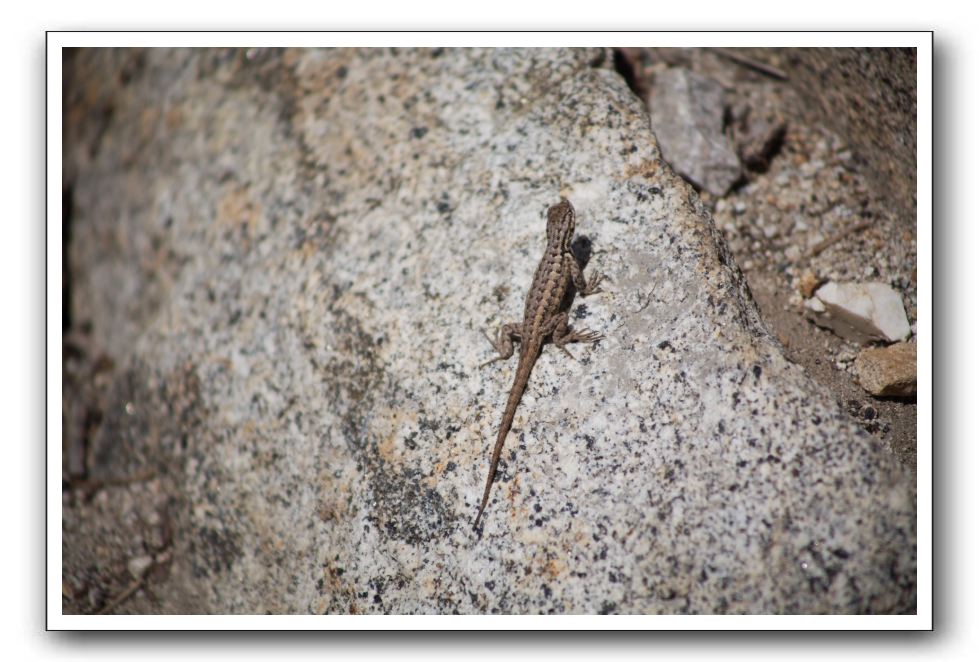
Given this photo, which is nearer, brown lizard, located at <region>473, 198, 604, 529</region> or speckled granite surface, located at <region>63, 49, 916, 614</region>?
speckled granite surface, located at <region>63, 49, 916, 614</region>

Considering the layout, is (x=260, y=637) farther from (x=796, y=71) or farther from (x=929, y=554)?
(x=796, y=71)

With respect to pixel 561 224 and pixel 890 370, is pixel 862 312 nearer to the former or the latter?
pixel 890 370

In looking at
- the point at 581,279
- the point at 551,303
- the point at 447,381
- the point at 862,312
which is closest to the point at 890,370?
the point at 862,312

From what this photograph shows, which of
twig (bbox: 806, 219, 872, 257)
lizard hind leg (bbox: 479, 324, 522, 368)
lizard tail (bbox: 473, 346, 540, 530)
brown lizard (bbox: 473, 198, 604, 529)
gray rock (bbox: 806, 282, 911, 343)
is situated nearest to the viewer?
lizard tail (bbox: 473, 346, 540, 530)

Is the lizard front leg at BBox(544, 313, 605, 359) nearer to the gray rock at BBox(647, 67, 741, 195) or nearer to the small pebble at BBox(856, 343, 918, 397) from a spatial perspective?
the gray rock at BBox(647, 67, 741, 195)

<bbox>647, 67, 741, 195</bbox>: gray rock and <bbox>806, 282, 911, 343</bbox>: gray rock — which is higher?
<bbox>647, 67, 741, 195</bbox>: gray rock

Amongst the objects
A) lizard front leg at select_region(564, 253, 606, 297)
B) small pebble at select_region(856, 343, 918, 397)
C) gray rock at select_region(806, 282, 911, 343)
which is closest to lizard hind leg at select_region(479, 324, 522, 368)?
lizard front leg at select_region(564, 253, 606, 297)

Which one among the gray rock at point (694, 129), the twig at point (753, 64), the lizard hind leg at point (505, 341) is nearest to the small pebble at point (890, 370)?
the gray rock at point (694, 129)

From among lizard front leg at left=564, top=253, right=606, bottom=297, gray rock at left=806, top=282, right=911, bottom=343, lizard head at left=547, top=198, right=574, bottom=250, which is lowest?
gray rock at left=806, top=282, right=911, bottom=343
